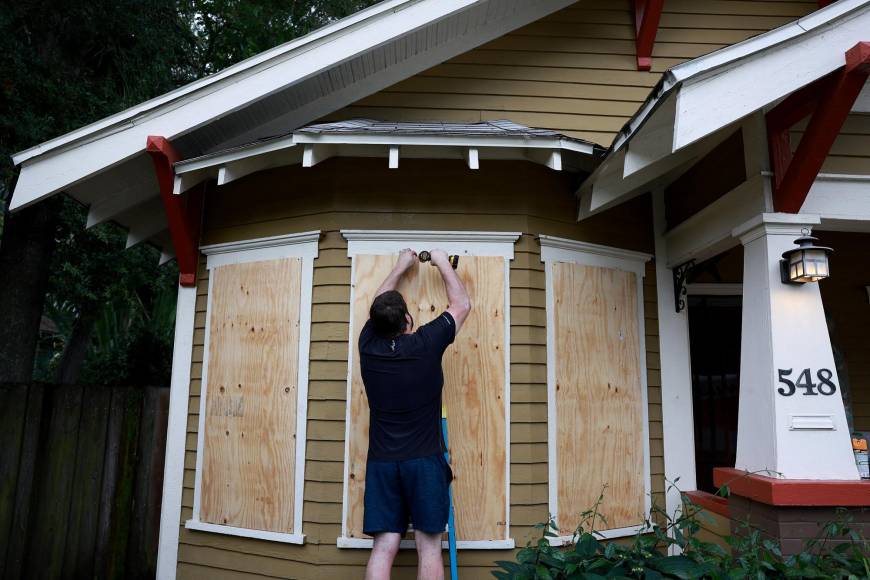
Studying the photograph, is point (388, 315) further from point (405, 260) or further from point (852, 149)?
point (852, 149)

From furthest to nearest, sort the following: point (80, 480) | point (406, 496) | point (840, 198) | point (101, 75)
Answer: point (101, 75) → point (80, 480) → point (840, 198) → point (406, 496)

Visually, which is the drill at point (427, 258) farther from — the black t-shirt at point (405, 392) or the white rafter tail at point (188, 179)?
the white rafter tail at point (188, 179)

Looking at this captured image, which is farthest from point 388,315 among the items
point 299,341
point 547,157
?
point 547,157

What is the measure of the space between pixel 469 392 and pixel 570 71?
2.60m

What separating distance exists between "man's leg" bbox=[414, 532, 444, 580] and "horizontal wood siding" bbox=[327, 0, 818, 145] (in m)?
2.91

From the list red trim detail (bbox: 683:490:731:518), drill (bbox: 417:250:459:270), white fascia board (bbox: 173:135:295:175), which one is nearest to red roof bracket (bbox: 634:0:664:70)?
drill (bbox: 417:250:459:270)

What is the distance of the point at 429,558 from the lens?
3129 mm

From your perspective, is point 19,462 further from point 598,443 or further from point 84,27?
point 84,27

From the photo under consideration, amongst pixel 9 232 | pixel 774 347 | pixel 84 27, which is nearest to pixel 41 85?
pixel 84 27

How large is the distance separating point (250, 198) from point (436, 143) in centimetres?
150

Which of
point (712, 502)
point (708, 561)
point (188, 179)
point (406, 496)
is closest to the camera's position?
point (708, 561)

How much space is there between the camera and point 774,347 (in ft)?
10.8

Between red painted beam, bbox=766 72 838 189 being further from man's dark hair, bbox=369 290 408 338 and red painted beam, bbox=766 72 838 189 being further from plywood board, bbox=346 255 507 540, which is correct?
man's dark hair, bbox=369 290 408 338

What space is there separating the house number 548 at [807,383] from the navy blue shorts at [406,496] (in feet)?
5.94
